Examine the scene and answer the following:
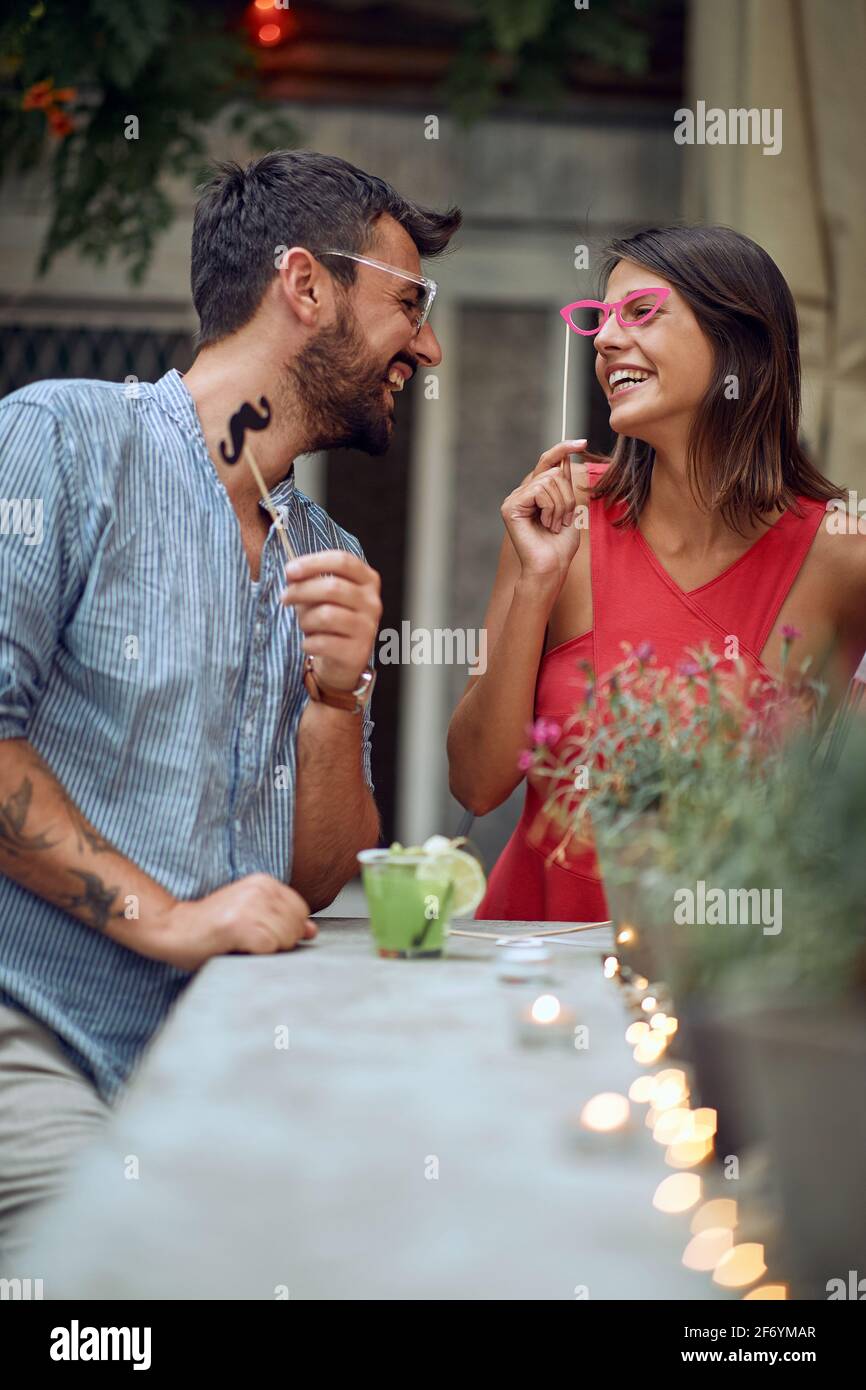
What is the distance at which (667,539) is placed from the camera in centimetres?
237

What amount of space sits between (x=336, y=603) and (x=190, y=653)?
0.22 metres

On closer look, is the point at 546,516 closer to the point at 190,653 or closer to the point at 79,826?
the point at 190,653

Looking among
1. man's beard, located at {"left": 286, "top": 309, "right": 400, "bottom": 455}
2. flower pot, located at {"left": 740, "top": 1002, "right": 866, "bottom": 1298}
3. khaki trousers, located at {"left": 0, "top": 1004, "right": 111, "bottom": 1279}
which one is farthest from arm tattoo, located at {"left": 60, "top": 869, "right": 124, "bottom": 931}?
flower pot, located at {"left": 740, "top": 1002, "right": 866, "bottom": 1298}

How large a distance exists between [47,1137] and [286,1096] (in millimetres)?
555

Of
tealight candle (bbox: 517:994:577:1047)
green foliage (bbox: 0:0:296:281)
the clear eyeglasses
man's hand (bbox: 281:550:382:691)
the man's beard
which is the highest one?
green foliage (bbox: 0:0:296:281)

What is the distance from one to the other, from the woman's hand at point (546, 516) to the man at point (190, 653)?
0.89 ft

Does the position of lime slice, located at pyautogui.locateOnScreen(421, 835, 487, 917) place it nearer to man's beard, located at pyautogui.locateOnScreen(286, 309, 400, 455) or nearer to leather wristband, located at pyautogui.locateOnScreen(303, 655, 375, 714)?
leather wristband, located at pyautogui.locateOnScreen(303, 655, 375, 714)

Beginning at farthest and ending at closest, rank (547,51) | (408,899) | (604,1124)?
(547,51), (408,899), (604,1124)

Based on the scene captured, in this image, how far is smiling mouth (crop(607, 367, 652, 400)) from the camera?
87.6 inches

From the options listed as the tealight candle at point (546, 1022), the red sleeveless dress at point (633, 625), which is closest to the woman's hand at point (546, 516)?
the red sleeveless dress at point (633, 625)

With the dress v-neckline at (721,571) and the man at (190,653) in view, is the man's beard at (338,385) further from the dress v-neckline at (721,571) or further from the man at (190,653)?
the dress v-neckline at (721,571)

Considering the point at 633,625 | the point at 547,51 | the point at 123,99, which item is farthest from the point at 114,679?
the point at 547,51

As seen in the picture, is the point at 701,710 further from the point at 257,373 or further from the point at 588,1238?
the point at 257,373

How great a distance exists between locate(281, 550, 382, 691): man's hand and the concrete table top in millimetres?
507
